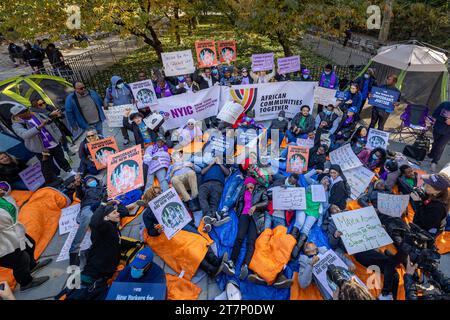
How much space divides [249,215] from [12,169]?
19.0 ft

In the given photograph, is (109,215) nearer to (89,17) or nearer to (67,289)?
(67,289)

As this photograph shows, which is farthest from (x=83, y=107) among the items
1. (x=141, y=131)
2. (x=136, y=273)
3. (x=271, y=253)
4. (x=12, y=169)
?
(x=271, y=253)

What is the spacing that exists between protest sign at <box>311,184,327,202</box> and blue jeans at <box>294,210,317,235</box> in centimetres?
39

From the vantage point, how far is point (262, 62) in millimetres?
9820

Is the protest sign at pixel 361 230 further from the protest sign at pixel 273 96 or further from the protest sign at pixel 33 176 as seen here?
the protest sign at pixel 33 176

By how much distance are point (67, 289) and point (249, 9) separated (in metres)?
10.5

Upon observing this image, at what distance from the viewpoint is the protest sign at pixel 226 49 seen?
10836 millimetres

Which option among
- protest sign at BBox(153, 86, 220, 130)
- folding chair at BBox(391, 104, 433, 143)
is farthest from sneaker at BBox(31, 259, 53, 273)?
folding chair at BBox(391, 104, 433, 143)

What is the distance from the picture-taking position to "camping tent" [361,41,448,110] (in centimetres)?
891

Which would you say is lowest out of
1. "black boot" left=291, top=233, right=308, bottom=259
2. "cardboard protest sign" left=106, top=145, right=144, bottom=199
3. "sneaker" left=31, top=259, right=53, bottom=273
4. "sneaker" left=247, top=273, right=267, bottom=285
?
"sneaker" left=31, top=259, right=53, bottom=273

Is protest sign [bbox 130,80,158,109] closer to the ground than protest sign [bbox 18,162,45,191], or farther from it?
farther from it

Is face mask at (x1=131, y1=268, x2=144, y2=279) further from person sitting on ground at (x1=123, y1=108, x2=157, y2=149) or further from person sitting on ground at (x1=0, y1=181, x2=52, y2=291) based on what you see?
person sitting on ground at (x1=123, y1=108, x2=157, y2=149)

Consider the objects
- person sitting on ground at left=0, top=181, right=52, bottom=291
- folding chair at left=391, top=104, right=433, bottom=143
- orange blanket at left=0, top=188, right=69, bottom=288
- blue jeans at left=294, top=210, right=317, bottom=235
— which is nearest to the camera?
person sitting on ground at left=0, top=181, right=52, bottom=291

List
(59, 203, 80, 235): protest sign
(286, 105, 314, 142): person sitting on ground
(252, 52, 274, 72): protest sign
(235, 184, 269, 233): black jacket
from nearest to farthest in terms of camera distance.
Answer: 1. (235, 184, 269, 233): black jacket
2. (59, 203, 80, 235): protest sign
3. (286, 105, 314, 142): person sitting on ground
4. (252, 52, 274, 72): protest sign
